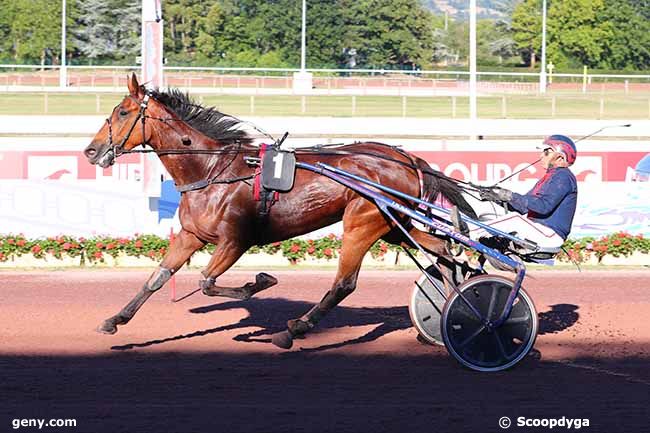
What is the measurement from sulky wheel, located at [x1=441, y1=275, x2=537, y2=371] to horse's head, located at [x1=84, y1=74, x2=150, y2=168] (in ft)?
8.82

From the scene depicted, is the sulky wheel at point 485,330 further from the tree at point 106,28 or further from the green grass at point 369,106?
the tree at point 106,28

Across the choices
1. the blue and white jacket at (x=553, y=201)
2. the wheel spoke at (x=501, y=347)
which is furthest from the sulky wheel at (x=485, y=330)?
the blue and white jacket at (x=553, y=201)

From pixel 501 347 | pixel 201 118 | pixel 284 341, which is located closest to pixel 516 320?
pixel 501 347

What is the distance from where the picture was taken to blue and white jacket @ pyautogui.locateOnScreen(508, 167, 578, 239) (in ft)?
25.0

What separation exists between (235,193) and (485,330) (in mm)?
2087

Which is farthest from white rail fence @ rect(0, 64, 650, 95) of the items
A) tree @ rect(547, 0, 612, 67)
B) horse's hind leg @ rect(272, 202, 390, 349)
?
horse's hind leg @ rect(272, 202, 390, 349)

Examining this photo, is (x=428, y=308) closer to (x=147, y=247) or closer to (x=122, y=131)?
(x=122, y=131)

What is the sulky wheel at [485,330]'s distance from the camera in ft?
24.8

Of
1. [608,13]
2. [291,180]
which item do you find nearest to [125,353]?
[291,180]

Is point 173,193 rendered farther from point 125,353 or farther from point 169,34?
point 169,34

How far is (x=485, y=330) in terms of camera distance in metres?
7.54

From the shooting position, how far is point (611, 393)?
7.04m

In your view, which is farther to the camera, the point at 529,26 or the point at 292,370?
the point at 529,26

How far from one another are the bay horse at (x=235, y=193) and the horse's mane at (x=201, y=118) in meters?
0.01
